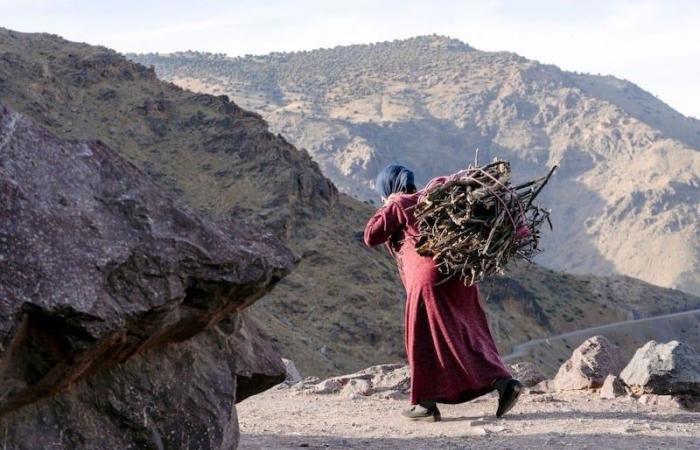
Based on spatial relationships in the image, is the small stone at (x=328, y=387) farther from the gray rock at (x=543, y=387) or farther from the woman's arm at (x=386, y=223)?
the woman's arm at (x=386, y=223)

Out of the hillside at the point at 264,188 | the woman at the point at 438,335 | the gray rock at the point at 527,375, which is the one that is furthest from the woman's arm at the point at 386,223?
the hillside at the point at 264,188

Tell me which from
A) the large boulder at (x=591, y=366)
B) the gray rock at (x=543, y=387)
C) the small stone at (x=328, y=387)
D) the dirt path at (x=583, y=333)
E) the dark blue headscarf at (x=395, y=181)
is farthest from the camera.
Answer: the dirt path at (x=583, y=333)

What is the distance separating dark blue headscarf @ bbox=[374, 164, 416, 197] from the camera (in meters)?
7.21

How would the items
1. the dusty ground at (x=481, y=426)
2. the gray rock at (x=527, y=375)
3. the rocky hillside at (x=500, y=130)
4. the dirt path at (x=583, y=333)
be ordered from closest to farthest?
the dusty ground at (x=481, y=426) → the gray rock at (x=527, y=375) → the dirt path at (x=583, y=333) → the rocky hillside at (x=500, y=130)

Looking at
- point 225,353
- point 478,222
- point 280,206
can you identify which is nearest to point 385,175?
point 478,222

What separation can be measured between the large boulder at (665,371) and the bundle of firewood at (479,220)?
7.29ft

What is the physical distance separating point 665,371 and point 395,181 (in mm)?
2740

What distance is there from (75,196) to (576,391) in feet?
18.6

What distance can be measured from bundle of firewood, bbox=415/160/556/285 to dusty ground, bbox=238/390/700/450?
994 mm

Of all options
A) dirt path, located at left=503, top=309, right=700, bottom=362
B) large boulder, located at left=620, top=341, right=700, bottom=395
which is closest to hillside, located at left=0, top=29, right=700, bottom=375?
dirt path, located at left=503, top=309, right=700, bottom=362

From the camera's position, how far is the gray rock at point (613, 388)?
8438 millimetres

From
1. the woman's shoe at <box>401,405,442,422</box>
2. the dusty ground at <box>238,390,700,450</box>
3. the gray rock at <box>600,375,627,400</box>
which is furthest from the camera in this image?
the gray rock at <box>600,375,627,400</box>

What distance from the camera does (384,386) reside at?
9398mm

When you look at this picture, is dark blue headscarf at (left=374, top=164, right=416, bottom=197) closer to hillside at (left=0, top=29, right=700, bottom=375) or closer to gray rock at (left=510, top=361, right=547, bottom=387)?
gray rock at (left=510, top=361, right=547, bottom=387)
